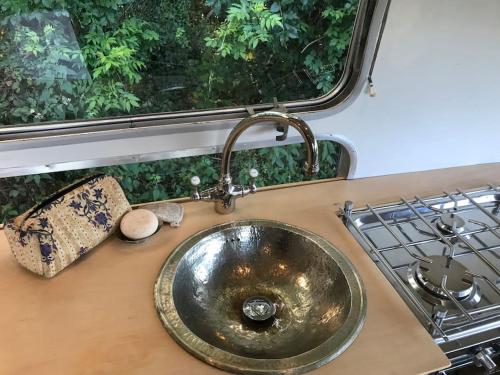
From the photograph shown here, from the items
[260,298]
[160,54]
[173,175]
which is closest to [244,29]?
[160,54]

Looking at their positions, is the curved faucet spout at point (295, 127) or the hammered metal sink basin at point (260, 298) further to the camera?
the curved faucet spout at point (295, 127)

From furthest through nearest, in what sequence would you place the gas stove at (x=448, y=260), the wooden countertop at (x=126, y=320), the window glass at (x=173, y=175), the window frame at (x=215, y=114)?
the window glass at (x=173, y=175) → the window frame at (x=215, y=114) → the gas stove at (x=448, y=260) → the wooden countertop at (x=126, y=320)

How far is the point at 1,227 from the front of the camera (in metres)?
1.15

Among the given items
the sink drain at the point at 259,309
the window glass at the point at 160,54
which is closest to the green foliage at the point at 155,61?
the window glass at the point at 160,54

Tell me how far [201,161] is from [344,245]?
0.51 m

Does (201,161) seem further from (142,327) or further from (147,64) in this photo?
(142,327)

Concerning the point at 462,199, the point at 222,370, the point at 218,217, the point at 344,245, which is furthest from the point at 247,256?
the point at 462,199

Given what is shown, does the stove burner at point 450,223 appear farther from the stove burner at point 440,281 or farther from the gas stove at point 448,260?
the stove burner at point 440,281

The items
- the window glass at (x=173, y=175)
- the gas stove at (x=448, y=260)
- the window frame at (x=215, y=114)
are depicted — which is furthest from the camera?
the window glass at (x=173, y=175)

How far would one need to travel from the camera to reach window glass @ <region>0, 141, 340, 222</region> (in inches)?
46.0

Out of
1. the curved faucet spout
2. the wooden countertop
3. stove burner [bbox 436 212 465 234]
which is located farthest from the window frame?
stove burner [bbox 436 212 465 234]

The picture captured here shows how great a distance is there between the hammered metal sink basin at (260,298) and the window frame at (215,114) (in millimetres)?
326

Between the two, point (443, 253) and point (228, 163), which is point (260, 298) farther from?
point (443, 253)

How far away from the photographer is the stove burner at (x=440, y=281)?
1.02 m
